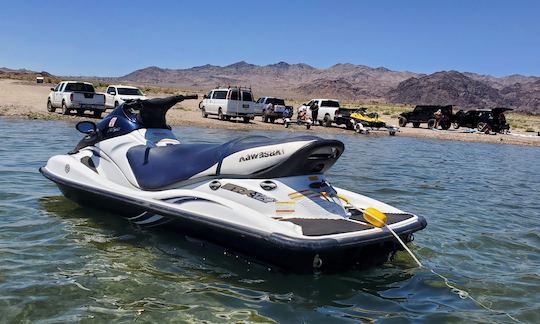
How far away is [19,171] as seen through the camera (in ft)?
35.4

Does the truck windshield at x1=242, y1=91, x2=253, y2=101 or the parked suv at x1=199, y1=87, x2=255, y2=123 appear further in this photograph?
the truck windshield at x1=242, y1=91, x2=253, y2=101

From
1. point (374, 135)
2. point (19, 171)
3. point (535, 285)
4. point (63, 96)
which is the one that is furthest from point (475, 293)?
point (374, 135)

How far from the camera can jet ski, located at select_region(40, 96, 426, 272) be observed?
5.20 metres

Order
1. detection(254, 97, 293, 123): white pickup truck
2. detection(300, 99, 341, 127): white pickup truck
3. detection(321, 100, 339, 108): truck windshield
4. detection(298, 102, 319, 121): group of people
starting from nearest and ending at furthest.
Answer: detection(254, 97, 293, 123): white pickup truck → detection(300, 99, 341, 127): white pickup truck → detection(298, 102, 319, 121): group of people → detection(321, 100, 339, 108): truck windshield

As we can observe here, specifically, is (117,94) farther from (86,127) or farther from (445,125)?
(445,125)

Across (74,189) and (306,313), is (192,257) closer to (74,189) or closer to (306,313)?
(306,313)

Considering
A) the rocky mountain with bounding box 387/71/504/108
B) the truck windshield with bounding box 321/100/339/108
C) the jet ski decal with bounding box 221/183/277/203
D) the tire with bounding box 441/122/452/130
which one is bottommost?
the jet ski decal with bounding box 221/183/277/203

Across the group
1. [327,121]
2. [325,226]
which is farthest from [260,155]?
[327,121]

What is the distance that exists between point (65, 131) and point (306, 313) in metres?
17.8

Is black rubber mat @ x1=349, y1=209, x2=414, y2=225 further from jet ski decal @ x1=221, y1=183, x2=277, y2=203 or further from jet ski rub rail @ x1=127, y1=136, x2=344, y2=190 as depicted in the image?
jet ski decal @ x1=221, y1=183, x2=277, y2=203

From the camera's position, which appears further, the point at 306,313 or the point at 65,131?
the point at 65,131

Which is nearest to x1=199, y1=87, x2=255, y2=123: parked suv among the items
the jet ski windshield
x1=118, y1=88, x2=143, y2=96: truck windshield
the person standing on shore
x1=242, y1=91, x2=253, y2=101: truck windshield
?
x1=242, y1=91, x2=253, y2=101: truck windshield

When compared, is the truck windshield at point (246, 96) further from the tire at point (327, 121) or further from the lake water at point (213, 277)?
the lake water at point (213, 277)

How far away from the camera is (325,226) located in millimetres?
5344
